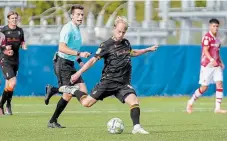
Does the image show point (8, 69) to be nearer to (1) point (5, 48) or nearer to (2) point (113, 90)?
(1) point (5, 48)

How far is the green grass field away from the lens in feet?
39.9

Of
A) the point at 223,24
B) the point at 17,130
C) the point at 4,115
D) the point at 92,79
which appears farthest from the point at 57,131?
the point at 223,24

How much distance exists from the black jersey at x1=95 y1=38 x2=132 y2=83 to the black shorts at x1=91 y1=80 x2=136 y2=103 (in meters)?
0.08

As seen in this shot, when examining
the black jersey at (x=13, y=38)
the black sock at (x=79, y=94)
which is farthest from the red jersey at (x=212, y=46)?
the black sock at (x=79, y=94)

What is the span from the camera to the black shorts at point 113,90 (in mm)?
12734

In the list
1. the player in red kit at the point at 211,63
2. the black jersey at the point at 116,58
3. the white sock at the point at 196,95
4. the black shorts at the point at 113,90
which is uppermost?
the black jersey at the point at 116,58

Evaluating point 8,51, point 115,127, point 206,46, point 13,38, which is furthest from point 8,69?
point 115,127

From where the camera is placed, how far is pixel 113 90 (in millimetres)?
12859

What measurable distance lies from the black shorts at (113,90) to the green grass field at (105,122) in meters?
0.58

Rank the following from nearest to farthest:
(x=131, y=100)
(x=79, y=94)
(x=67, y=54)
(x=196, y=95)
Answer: (x=131, y=100) → (x=79, y=94) → (x=67, y=54) → (x=196, y=95)

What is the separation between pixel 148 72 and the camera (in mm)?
26484

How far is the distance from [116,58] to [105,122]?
114 inches

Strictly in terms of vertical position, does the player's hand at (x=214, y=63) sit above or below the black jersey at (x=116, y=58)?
below

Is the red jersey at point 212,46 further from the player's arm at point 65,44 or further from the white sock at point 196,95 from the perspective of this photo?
the player's arm at point 65,44
